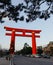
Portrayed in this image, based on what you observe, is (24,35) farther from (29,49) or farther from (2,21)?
(29,49)

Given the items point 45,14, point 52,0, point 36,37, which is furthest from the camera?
point 36,37

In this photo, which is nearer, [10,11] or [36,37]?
[10,11]

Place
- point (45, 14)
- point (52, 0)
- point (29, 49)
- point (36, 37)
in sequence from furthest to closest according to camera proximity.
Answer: point (29, 49) → point (36, 37) → point (45, 14) → point (52, 0)

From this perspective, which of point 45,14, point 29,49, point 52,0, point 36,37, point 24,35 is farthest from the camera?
point 29,49

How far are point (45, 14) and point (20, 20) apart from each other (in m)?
1.07

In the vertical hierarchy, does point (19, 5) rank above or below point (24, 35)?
below

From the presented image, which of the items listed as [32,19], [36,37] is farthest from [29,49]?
[32,19]

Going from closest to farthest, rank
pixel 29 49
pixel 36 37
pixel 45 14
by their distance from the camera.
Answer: pixel 45 14 < pixel 36 37 < pixel 29 49

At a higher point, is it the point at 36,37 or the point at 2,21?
the point at 36,37

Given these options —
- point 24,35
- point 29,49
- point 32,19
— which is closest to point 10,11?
point 32,19

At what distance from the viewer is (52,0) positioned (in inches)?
423

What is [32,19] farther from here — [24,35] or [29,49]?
[29,49]

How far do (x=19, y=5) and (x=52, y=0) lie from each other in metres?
1.32

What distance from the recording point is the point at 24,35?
2692 inches
